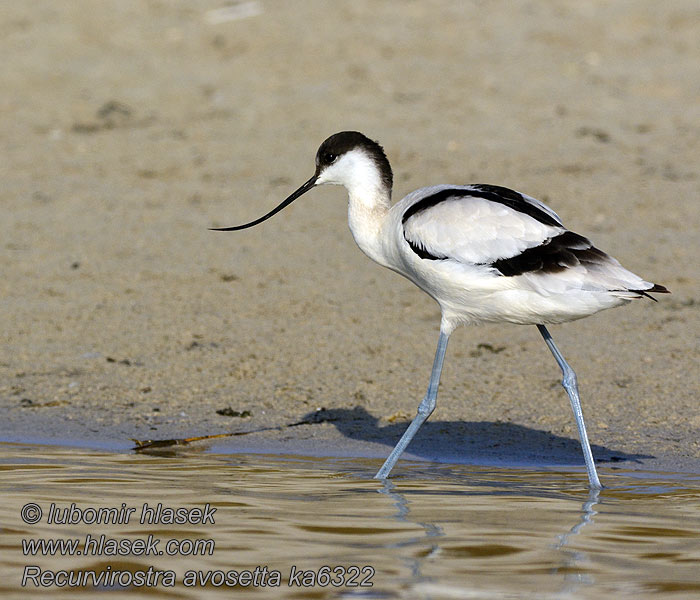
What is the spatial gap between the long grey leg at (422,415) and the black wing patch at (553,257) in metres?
0.46

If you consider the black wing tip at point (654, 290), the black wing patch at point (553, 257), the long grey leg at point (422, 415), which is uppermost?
the black wing patch at point (553, 257)

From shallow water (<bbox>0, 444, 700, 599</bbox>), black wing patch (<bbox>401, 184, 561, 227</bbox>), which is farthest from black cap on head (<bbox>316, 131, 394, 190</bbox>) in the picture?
shallow water (<bbox>0, 444, 700, 599</bbox>)

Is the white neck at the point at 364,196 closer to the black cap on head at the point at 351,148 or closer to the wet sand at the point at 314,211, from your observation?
the black cap on head at the point at 351,148

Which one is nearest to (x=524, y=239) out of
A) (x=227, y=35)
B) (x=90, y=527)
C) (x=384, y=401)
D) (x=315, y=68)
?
(x=384, y=401)

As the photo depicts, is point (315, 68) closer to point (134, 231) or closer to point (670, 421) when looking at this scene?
point (134, 231)

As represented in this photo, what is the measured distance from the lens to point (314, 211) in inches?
324

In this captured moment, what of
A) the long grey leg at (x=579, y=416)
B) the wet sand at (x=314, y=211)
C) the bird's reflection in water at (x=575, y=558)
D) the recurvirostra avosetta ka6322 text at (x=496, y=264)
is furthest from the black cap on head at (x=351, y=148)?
the bird's reflection in water at (x=575, y=558)

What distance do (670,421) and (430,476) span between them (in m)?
1.11

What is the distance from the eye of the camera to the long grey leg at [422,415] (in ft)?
15.4

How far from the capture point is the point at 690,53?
10281mm

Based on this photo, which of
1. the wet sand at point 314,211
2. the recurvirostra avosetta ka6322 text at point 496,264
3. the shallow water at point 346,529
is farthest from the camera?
the wet sand at point 314,211

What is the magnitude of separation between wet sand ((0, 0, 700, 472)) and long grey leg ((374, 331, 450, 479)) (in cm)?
29

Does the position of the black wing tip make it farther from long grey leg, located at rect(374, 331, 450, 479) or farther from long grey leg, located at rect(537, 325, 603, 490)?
long grey leg, located at rect(374, 331, 450, 479)

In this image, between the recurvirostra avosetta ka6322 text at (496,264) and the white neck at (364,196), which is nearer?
the recurvirostra avosetta ka6322 text at (496,264)
